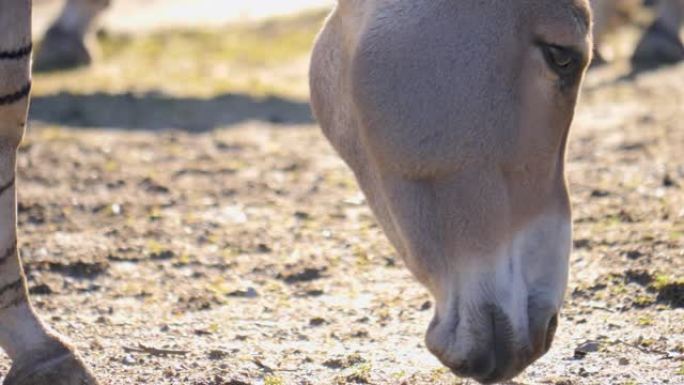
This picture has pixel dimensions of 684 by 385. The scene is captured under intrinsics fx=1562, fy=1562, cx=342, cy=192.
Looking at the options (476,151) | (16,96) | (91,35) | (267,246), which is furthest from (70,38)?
(476,151)

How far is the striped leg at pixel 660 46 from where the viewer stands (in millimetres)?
9914

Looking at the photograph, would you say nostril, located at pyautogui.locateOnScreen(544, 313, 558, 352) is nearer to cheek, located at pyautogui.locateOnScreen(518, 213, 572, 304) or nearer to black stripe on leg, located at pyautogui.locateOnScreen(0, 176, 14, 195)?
cheek, located at pyautogui.locateOnScreen(518, 213, 572, 304)

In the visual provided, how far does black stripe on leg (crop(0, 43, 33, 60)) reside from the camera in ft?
13.4

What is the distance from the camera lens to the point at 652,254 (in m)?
5.36

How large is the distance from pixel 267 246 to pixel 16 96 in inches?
74.6

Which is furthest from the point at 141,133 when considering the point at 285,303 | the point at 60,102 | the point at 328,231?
the point at 285,303

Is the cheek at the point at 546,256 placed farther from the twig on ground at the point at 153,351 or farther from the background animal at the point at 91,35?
the background animal at the point at 91,35

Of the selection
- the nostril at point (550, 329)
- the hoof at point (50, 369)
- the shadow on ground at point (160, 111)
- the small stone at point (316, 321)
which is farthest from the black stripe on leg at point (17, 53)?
the shadow on ground at point (160, 111)

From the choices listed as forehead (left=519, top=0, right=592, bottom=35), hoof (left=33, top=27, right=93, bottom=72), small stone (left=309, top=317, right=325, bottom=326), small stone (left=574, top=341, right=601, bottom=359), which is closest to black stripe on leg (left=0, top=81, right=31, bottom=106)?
small stone (left=309, top=317, right=325, bottom=326)

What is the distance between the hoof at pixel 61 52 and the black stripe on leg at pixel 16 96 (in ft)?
19.2

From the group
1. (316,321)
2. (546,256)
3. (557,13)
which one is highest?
(557,13)

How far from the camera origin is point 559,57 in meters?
3.63

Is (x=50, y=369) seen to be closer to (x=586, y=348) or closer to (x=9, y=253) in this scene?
(x=9, y=253)

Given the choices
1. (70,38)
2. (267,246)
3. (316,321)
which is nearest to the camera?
(316,321)
